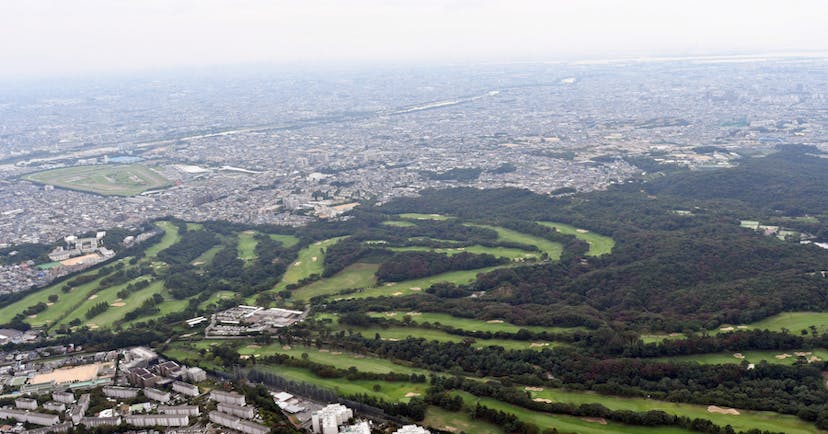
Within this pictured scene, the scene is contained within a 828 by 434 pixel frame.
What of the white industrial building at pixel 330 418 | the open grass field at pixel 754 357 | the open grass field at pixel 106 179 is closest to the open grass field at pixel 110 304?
the white industrial building at pixel 330 418

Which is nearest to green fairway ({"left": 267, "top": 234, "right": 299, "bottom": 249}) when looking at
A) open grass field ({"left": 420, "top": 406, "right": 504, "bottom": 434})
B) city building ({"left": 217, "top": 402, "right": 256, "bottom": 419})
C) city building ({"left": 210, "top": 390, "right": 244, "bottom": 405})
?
city building ({"left": 210, "top": 390, "right": 244, "bottom": 405})

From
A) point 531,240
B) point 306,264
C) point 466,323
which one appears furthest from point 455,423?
point 531,240

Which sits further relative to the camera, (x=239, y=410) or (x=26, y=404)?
(x=26, y=404)

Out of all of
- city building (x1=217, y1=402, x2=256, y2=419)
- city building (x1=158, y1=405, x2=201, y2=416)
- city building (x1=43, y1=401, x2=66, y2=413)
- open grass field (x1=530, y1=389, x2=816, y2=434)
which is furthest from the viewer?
city building (x1=43, y1=401, x2=66, y2=413)

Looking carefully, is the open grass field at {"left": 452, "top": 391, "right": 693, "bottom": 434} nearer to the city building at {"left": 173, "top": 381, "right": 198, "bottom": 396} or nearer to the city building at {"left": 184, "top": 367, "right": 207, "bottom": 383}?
the city building at {"left": 173, "top": 381, "right": 198, "bottom": 396}

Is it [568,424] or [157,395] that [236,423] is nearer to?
[157,395]

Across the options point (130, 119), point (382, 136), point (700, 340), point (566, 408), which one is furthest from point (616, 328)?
point (130, 119)
